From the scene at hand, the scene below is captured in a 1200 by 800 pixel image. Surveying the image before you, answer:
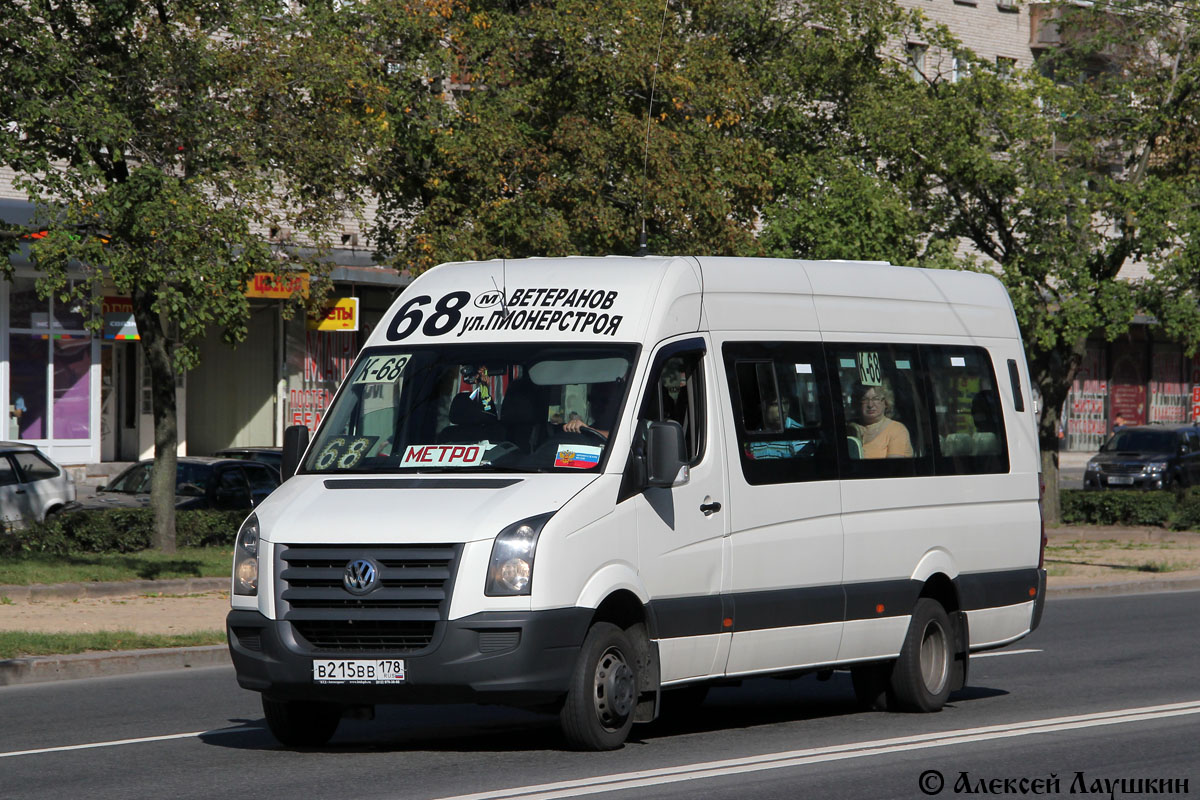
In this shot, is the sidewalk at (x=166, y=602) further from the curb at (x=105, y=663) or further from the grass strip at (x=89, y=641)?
the grass strip at (x=89, y=641)

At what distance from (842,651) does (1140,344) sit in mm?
57636

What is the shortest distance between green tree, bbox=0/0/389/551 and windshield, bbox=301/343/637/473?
9.39 meters

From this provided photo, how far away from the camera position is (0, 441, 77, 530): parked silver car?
83.6 ft

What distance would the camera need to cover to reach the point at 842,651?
34.1ft

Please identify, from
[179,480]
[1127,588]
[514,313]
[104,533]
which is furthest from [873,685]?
[179,480]

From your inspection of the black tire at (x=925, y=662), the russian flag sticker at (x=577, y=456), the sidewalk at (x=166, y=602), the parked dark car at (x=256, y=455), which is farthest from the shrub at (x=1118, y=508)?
the russian flag sticker at (x=577, y=456)

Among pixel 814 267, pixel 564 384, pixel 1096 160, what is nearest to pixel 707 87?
pixel 1096 160

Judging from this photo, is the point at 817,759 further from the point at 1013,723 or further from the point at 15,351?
the point at 15,351

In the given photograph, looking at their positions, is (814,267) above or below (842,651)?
above

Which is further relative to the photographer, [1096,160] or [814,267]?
[1096,160]

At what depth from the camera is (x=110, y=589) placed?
1808 cm

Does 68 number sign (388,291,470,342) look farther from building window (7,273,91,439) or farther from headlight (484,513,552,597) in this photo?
building window (7,273,91,439)

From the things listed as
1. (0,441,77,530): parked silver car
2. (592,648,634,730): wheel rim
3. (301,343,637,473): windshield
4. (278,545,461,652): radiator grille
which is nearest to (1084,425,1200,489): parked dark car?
(0,441,77,530): parked silver car

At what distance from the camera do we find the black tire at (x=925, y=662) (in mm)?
10867
